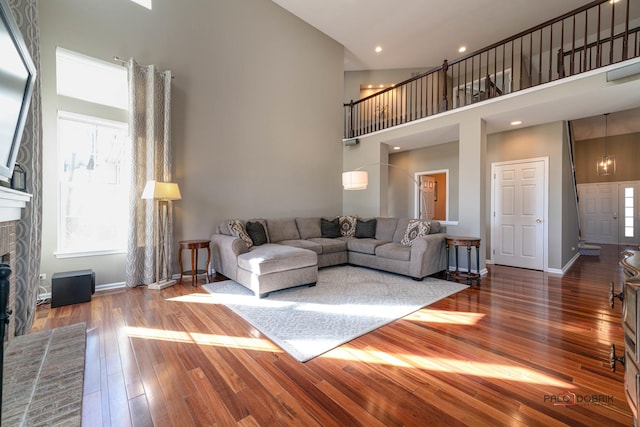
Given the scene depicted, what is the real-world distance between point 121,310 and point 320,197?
4061mm

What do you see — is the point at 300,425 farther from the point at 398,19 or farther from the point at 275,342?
the point at 398,19

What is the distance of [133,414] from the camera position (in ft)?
4.69

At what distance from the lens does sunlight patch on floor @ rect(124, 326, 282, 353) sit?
2139 millimetres

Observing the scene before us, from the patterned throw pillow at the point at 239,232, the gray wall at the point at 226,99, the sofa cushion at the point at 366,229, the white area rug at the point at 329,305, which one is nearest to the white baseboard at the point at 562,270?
the white area rug at the point at 329,305

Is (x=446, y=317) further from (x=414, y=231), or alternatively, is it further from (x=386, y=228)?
(x=386, y=228)

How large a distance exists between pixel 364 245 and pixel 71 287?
3.90 meters

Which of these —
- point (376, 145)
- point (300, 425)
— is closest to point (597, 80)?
point (376, 145)

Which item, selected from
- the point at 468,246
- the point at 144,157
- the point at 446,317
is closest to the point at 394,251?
the point at 468,246

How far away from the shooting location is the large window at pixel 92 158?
10.8 feet

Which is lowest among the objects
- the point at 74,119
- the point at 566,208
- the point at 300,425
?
the point at 300,425

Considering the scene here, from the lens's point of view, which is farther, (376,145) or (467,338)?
(376,145)

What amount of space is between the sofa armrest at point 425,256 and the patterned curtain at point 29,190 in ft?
13.6

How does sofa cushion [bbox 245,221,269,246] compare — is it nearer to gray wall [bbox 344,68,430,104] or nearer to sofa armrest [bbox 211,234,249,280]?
sofa armrest [bbox 211,234,249,280]

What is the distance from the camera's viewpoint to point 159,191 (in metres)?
3.46
